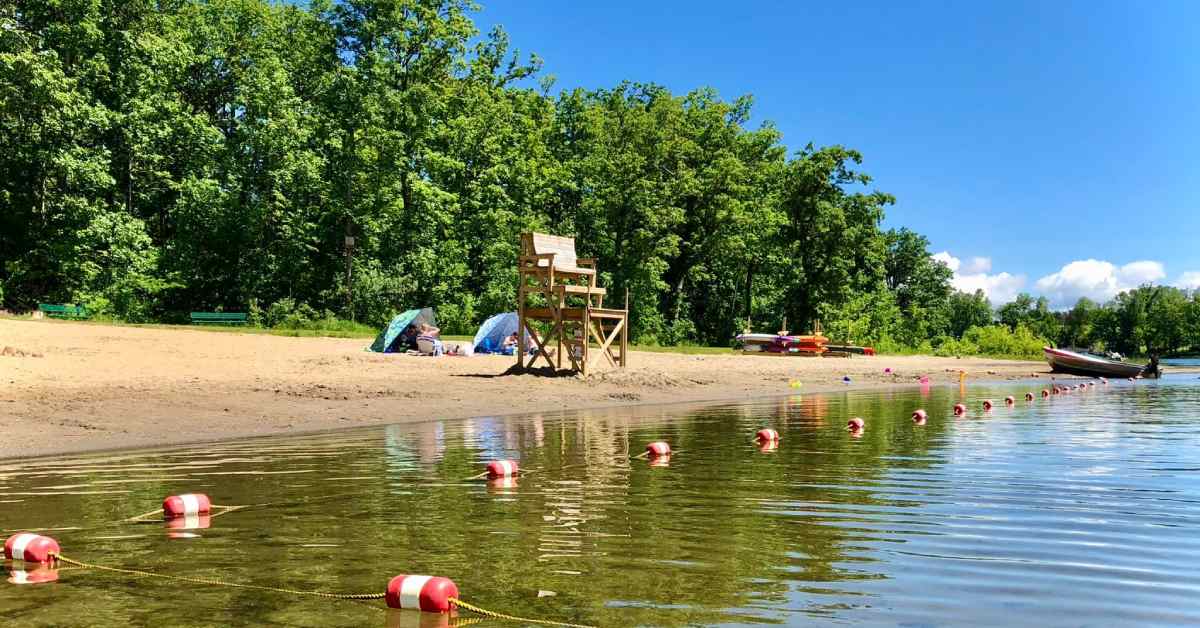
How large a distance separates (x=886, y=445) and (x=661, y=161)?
44.2m

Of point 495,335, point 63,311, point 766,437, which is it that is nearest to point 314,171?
point 63,311

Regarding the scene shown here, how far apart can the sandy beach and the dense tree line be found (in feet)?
44.2

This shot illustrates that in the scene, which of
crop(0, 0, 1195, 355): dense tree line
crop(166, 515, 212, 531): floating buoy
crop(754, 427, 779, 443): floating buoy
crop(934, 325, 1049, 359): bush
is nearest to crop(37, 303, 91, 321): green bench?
crop(0, 0, 1195, 355): dense tree line

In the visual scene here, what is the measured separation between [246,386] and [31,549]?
1322 centimetres

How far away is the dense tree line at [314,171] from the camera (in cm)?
4091

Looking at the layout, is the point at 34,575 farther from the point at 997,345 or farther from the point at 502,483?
the point at 997,345

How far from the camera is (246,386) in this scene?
754 inches

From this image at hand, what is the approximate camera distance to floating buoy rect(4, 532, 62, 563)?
637 centimetres

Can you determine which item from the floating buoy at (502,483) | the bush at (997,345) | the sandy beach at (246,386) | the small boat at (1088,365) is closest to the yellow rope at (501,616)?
the floating buoy at (502,483)

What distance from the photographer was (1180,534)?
7.41 m

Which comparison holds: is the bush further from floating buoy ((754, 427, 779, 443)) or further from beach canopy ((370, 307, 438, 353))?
floating buoy ((754, 427, 779, 443))

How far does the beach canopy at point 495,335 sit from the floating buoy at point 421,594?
1033 inches

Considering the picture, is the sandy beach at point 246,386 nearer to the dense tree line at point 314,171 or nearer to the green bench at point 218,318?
the green bench at point 218,318

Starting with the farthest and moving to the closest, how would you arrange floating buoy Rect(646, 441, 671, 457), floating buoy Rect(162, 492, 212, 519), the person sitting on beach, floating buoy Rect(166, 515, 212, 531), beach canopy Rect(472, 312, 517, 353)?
beach canopy Rect(472, 312, 517, 353), the person sitting on beach, floating buoy Rect(646, 441, 671, 457), floating buoy Rect(162, 492, 212, 519), floating buoy Rect(166, 515, 212, 531)
